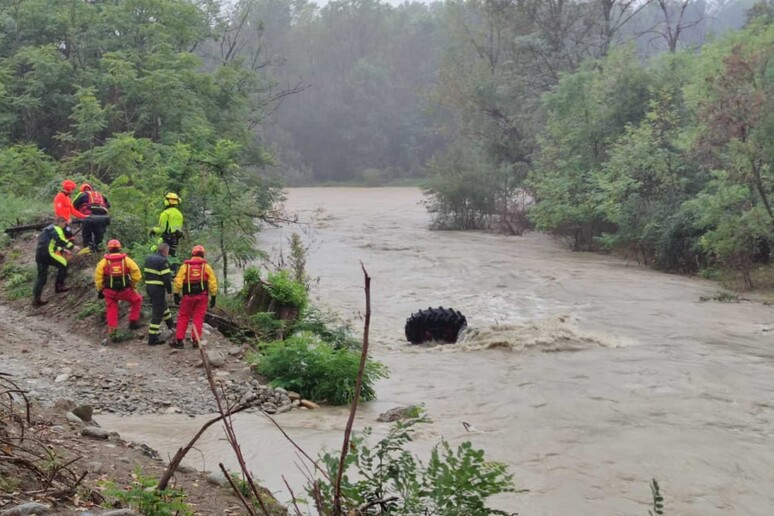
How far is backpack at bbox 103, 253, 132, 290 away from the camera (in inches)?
460

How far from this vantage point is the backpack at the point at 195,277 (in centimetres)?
1119

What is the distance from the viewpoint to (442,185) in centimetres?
4153

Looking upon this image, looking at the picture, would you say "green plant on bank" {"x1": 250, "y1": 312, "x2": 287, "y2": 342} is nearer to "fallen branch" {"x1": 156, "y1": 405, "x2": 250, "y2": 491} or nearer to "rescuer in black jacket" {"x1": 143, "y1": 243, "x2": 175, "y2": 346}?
"rescuer in black jacket" {"x1": 143, "y1": 243, "x2": 175, "y2": 346}

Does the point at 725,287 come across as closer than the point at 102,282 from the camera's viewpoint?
No

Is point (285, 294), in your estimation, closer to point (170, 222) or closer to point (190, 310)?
point (190, 310)

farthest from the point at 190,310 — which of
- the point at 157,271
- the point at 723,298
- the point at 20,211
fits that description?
the point at 723,298

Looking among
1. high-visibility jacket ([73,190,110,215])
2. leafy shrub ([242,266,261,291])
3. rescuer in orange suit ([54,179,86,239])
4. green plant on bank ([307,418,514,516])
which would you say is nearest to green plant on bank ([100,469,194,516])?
green plant on bank ([307,418,514,516])

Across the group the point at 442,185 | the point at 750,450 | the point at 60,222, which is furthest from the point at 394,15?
the point at 750,450

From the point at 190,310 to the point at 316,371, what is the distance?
215 cm

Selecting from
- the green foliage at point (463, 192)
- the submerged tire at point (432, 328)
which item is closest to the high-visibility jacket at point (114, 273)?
the submerged tire at point (432, 328)

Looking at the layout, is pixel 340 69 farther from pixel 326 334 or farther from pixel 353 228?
pixel 326 334

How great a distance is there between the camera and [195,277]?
1123 cm

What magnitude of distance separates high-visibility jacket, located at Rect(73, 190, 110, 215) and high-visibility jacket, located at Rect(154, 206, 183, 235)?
2099 mm

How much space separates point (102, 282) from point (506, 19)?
39.6m
